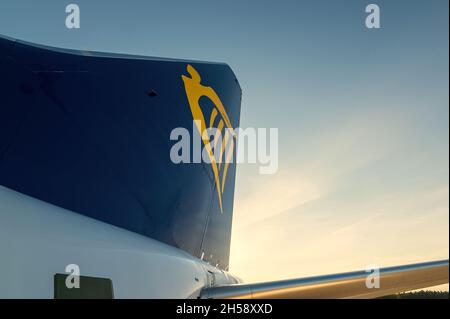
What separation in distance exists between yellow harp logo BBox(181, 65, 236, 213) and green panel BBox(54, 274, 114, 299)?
3.25 metres

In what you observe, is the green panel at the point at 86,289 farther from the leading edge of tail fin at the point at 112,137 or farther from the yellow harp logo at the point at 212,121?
the yellow harp logo at the point at 212,121

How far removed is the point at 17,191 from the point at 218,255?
4.49 metres

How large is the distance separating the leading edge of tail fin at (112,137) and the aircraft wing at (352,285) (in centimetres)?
144

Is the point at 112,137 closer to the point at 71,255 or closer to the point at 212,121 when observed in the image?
the point at 71,255

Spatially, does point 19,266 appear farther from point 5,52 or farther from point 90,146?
point 5,52

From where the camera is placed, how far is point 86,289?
2.64 meters

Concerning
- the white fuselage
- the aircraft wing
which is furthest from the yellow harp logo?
the aircraft wing

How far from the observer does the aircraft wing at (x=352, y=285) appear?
3.37 meters

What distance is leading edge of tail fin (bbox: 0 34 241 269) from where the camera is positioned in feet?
9.98

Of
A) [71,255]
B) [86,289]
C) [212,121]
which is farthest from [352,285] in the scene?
[212,121]

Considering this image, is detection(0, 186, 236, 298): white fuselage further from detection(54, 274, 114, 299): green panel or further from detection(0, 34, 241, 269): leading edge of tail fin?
detection(0, 34, 241, 269): leading edge of tail fin

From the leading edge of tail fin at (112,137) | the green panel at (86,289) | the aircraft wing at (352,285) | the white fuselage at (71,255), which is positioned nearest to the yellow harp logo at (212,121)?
the leading edge of tail fin at (112,137)

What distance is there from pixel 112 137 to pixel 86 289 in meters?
1.66
